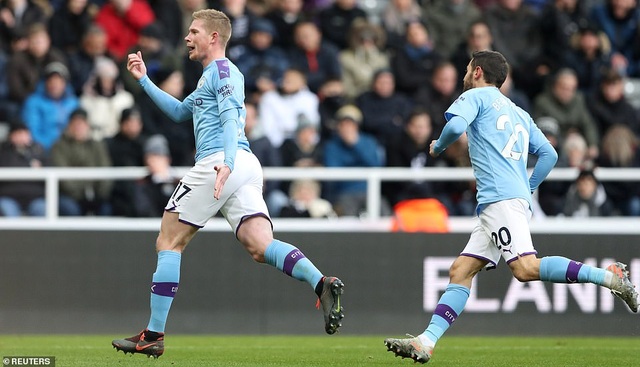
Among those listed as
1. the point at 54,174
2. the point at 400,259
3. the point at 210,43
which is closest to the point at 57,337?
the point at 54,174

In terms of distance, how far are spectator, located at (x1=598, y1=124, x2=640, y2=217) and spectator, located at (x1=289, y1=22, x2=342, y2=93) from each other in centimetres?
332

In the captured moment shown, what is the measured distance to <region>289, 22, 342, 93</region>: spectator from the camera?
15.6 metres

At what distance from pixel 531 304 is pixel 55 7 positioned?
7380 mm

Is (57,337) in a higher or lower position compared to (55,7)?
lower

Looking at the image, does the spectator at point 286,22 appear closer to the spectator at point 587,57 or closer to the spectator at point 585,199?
the spectator at point 587,57

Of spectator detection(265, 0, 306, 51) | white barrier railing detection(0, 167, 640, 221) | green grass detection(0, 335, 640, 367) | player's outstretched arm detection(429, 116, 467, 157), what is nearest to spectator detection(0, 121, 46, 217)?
white barrier railing detection(0, 167, 640, 221)

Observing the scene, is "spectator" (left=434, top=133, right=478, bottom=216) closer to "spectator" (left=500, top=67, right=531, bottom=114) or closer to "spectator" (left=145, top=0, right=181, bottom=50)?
"spectator" (left=500, top=67, right=531, bottom=114)

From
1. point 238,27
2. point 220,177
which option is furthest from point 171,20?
point 220,177

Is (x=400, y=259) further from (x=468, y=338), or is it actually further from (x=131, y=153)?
(x=131, y=153)

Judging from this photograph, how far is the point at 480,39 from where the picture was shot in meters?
15.7

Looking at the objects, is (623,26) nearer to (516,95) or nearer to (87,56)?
(516,95)

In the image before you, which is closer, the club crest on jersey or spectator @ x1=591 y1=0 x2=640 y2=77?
the club crest on jersey

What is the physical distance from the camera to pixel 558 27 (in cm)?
1647

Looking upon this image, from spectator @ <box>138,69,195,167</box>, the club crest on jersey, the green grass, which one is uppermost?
spectator @ <box>138,69,195,167</box>
